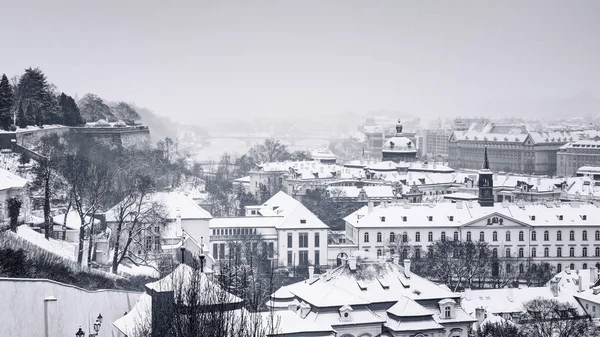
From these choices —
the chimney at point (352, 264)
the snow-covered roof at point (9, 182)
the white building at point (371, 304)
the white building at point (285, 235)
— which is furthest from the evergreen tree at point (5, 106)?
the chimney at point (352, 264)

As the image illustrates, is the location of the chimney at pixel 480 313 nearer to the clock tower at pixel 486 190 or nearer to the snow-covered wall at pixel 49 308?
the snow-covered wall at pixel 49 308

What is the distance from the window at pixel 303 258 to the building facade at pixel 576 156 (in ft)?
234

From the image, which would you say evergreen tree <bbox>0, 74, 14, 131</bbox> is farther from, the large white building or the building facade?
the building facade

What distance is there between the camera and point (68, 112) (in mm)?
67062

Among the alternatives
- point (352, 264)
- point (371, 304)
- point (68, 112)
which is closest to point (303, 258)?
point (68, 112)

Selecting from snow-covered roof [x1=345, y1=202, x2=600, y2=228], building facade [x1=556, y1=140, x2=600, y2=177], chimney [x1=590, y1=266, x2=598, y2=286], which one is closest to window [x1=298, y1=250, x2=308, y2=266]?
snow-covered roof [x1=345, y1=202, x2=600, y2=228]

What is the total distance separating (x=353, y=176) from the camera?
306 feet

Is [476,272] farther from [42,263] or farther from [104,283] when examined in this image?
[42,263]

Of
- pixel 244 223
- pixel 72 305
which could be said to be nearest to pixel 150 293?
pixel 72 305

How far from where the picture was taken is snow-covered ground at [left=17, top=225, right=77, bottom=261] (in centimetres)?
3275

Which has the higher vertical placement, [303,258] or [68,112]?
[68,112]

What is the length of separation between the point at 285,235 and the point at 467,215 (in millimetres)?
11028

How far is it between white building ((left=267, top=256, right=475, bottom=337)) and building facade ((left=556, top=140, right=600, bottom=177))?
88787 mm

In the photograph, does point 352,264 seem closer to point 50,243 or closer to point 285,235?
point 50,243
